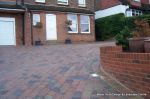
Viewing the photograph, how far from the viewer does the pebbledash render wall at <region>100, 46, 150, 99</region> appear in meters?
6.03

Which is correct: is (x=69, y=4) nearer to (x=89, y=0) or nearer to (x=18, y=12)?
(x=89, y=0)

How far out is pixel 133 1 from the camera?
118 feet

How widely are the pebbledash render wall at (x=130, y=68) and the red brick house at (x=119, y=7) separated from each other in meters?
25.7

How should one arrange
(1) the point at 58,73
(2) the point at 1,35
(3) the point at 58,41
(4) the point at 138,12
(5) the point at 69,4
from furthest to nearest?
(4) the point at 138,12
(5) the point at 69,4
(3) the point at 58,41
(2) the point at 1,35
(1) the point at 58,73

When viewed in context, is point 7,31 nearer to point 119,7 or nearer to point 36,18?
point 36,18

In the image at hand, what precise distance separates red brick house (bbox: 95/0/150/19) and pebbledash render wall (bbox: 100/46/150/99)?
2568 cm

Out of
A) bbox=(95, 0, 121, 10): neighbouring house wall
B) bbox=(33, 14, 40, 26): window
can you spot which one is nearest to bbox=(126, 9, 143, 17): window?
bbox=(95, 0, 121, 10): neighbouring house wall

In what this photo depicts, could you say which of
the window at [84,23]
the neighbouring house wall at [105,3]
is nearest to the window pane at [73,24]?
the window at [84,23]

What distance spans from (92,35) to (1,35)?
32.2ft

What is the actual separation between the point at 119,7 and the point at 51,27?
904cm

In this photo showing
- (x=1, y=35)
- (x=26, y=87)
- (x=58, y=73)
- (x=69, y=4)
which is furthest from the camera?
(x=69, y=4)

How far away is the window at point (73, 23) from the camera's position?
1150 inches

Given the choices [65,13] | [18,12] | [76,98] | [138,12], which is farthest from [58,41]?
[76,98]

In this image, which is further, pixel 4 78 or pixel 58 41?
pixel 58 41
